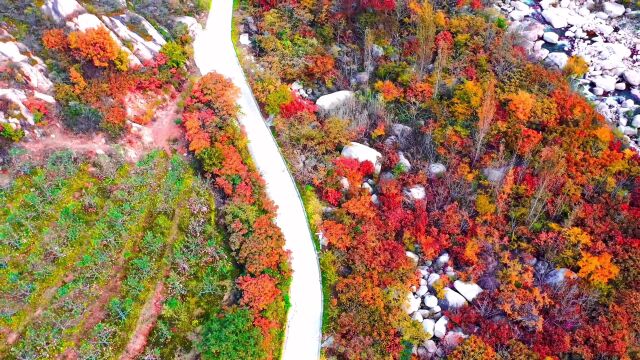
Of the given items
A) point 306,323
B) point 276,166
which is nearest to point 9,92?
point 276,166

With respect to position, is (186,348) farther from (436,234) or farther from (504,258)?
(504,258)

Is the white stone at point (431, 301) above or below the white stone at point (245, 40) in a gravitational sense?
below

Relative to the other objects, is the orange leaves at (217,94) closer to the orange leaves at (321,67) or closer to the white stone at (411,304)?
the orange leaves at (321,67)

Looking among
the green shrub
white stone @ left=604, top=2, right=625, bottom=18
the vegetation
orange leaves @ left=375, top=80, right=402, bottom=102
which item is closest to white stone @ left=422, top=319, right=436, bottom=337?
the vegetation

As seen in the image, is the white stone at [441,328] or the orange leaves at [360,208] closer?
the white stone at [441,328]

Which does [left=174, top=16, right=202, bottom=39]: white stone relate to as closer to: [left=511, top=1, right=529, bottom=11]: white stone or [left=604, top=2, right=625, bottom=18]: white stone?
[left=511, top=1, right=529, bottom=11]: white stone

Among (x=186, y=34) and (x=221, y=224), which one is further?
(x=186, y=34)

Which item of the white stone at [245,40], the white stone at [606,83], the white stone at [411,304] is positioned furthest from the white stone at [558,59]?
the white stone at [245,40]
